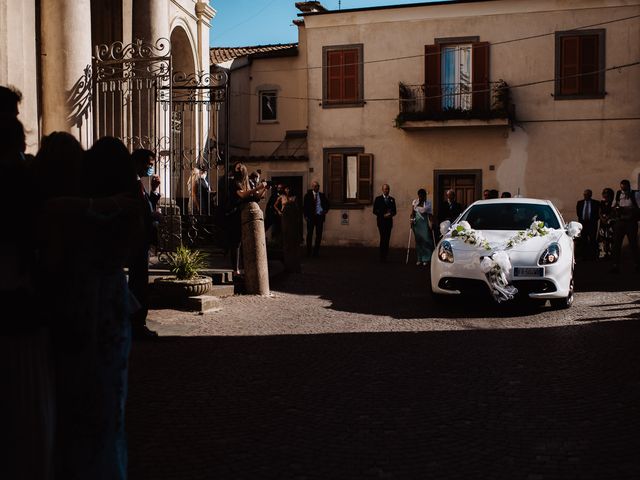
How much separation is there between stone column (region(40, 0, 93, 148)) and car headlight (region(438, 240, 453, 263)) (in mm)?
6088

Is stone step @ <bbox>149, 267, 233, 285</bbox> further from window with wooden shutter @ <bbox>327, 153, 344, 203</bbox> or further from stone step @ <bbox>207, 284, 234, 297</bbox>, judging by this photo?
window with wooden shutter @ <bbox>327, 153, 344, 203</bbox>

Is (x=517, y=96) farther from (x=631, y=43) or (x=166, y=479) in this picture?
(x=166, y=479)

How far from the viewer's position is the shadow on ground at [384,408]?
4.71 metres

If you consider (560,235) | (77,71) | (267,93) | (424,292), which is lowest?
(424,292)

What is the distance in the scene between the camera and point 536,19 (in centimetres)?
2738

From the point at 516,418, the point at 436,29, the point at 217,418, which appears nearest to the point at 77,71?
the point at 217,418

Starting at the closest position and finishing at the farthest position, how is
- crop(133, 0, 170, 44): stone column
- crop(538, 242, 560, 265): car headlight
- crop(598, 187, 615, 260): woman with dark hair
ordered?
crop(538, 242, 560, 265): car headlight < crop(133, 0, 170, 44): stone column < crop(598, 187, 615, 260): woman with dark hair

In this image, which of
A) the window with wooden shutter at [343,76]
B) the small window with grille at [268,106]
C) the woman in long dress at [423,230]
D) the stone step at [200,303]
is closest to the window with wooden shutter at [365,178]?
the window with wooden shutter at [343,76]

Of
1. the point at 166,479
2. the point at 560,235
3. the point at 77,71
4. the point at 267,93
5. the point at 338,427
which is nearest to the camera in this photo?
the point at 166,479

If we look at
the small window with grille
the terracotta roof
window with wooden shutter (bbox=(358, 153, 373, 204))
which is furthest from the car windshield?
the terracotta roof

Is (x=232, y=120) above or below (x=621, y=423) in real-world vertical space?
above

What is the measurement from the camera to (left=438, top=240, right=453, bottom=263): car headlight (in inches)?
463

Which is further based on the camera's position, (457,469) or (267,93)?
(267,93)

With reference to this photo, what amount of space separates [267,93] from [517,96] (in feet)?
34.6
